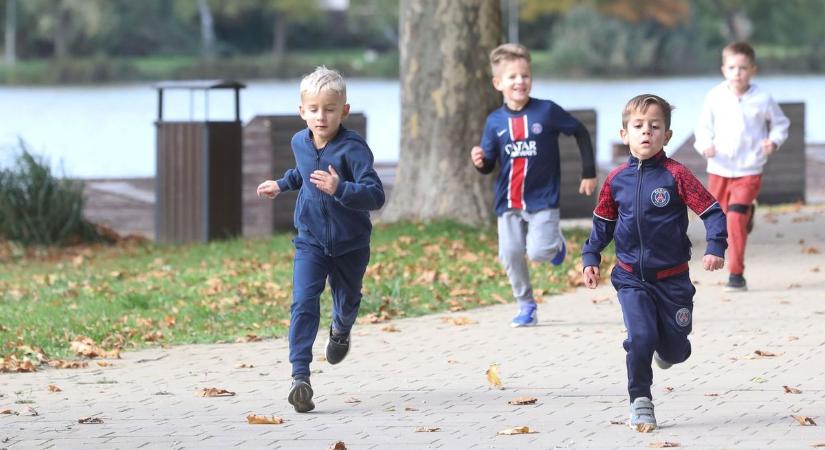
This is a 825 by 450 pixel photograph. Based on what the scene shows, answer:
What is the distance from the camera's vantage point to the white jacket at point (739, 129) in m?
10.7

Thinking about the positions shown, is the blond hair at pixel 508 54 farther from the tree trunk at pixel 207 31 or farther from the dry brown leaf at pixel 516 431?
the tree trunk at pixel 207 31

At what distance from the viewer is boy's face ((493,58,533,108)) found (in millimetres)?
9242

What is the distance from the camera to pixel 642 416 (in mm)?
6230

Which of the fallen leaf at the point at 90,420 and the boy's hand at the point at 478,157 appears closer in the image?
the fallen leaf at the point at 90,420

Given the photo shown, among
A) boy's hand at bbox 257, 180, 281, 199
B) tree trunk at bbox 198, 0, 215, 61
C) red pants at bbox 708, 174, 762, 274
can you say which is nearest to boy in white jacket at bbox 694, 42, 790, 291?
red pants at bbox 708, 174, 762, 274

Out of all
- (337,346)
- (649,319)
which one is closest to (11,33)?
(337,346)

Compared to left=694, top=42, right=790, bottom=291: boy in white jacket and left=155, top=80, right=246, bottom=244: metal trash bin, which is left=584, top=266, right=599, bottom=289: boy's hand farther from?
left=155, top=80, right=246, bottom=244: metal trash bin

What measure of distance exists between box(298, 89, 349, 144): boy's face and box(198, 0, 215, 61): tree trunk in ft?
171

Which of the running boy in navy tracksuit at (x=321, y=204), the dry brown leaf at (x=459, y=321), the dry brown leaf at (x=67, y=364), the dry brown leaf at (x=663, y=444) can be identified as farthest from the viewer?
the dry brown leaf at (x=459, y=321)

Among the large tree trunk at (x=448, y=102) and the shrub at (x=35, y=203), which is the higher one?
the large tree trunk at (x=448, y=102)

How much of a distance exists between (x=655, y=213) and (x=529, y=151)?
303cm

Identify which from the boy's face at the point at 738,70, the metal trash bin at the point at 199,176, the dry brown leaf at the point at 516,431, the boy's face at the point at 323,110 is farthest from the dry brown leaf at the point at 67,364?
the metal trash bin at the point at 199,176

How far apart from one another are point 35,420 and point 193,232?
32.9ft

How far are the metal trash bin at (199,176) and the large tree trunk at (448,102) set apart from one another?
192 cm
